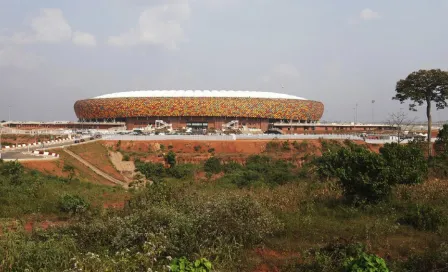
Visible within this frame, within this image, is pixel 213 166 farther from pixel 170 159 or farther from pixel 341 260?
pixel 341 260

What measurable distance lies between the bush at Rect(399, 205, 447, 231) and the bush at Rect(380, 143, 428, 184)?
93.3 inches

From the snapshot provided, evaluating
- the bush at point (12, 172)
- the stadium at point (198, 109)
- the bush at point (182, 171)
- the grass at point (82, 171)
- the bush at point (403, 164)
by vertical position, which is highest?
the stadium at point (198, 109)

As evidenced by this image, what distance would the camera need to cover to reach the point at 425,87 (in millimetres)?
32750

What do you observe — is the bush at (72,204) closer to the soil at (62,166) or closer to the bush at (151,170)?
the soil at (62,166)

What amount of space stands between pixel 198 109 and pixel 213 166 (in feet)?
139

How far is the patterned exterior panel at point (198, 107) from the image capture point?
7900 cm

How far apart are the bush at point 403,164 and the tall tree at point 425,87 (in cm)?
1683

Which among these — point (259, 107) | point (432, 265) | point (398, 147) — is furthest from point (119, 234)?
point (259, 107)

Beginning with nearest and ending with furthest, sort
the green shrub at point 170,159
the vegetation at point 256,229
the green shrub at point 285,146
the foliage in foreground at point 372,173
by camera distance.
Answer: the vegetation at point 256,229 < the foliage in foreground at point 372,173 < the green shrub at point 170,159 < the green shrub at point 285,146

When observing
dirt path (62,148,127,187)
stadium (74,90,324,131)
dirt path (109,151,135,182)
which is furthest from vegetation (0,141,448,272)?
stadium (74,90,324,131)

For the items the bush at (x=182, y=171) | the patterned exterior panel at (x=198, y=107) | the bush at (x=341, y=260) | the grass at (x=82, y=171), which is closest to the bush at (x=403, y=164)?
the bush at (x=341, y=260)

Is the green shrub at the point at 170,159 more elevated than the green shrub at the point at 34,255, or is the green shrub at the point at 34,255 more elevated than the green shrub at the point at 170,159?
the green shrub at the point at 34,255

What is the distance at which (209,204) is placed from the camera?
9.78 metres

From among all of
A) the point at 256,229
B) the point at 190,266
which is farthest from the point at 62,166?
the point at 190,266
